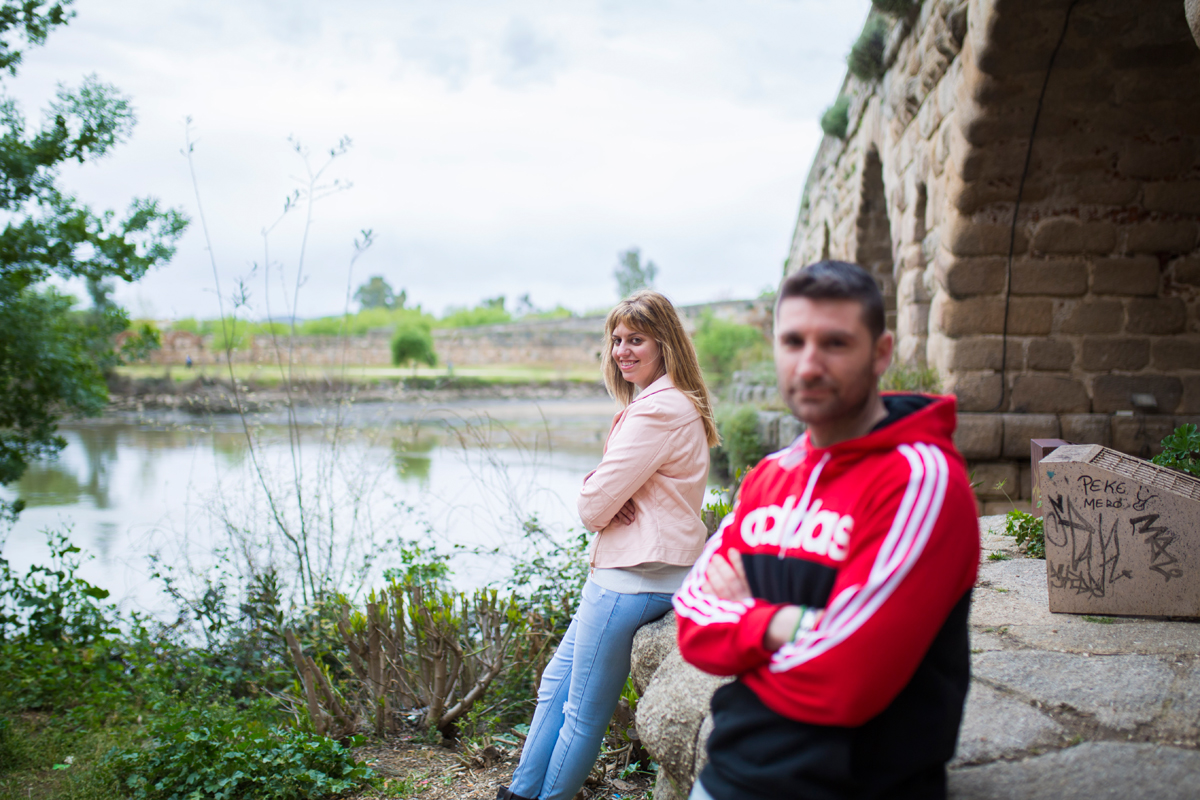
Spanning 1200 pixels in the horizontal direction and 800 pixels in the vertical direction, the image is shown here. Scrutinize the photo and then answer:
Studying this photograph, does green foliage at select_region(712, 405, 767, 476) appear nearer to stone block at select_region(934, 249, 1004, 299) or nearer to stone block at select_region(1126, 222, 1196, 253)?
stone block at select_region(934, 249, 1004, 299)

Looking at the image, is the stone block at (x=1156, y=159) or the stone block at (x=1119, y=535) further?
the stone block at (x=1156, y=159)

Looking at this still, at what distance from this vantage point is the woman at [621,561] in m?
2.22

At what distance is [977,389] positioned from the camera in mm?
5062

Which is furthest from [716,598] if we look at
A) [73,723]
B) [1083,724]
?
[73,723]

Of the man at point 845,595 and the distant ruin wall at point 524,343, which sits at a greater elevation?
the distant ruin wall at point 524,343

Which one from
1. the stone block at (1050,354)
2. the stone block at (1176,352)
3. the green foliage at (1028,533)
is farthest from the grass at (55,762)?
the stone block at (1176,352)

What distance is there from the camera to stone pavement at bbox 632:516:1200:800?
1.42m

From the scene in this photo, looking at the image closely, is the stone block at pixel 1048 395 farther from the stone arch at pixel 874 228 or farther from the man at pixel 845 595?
the man at pixel 845 595

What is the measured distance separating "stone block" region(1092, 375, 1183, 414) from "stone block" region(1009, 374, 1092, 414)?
12 cm

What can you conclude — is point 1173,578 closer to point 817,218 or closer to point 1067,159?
point 1067,159

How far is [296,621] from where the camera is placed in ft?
14.2

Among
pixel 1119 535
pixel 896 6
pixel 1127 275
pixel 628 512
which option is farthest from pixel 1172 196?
pixel 628 512

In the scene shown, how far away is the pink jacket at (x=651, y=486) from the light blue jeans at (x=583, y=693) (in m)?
0.13

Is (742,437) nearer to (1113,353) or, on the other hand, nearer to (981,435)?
(981,435)
